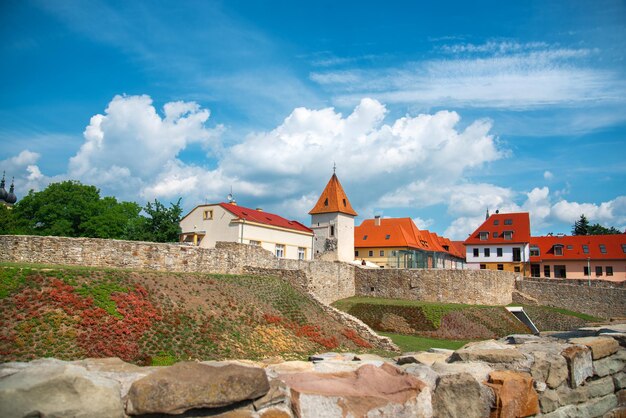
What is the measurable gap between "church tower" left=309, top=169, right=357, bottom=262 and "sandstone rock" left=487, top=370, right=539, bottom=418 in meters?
43.1

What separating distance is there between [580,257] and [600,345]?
56.9 meters

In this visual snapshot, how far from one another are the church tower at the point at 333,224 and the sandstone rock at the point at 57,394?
4457 cm

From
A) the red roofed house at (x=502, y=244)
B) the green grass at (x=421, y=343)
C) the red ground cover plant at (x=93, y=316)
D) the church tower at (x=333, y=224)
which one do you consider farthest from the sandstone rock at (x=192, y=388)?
the red roofed house at (x=502, y=244)

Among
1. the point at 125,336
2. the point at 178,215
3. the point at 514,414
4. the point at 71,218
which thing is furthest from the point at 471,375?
the point at 71,218

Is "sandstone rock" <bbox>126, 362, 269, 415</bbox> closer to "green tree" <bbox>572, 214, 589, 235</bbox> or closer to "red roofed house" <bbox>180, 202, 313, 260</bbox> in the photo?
"red roofed house" <bbox>180, 202, 313, 260</bbox>

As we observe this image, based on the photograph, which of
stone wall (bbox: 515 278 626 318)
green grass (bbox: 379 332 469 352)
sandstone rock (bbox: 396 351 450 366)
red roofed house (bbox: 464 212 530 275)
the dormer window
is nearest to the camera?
sandstone rock (bbox: 396 351 450 366)

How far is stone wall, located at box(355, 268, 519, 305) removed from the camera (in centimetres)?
3788

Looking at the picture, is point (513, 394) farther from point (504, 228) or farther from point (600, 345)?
point (504, 228)

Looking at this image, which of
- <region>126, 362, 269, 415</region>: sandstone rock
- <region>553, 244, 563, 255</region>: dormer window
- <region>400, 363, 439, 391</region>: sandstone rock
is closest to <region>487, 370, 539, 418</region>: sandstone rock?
<region>400, 363, 439, 391</region>: sandstone rock

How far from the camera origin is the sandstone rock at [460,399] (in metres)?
3.91

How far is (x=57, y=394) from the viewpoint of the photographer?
2832mm

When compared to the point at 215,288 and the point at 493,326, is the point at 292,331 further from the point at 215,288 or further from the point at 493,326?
the point at 493,326

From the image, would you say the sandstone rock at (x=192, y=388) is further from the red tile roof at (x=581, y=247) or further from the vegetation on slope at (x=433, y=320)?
the red tile roof at (x=581, y=247)

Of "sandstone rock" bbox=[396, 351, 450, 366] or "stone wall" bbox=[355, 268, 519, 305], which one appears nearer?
"sandstone rock" bbox=[396, 351, 450, 366]
